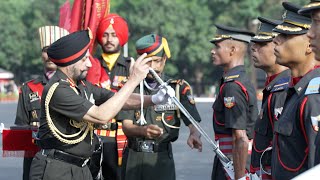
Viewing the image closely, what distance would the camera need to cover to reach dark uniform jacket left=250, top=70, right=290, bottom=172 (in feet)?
20.9

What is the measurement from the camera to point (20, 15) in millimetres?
72875

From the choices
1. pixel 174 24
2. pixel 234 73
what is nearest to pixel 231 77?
pixel 234 73

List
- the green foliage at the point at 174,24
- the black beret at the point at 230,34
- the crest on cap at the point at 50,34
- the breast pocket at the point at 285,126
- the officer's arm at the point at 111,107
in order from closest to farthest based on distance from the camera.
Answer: the breast pocket at the point at 285,126 < the officer's arm at the point at 111,107 < the black beret at the point at 230,34 < the crest on cap at the point at 50,34 < the green foliage at the point at 174,24

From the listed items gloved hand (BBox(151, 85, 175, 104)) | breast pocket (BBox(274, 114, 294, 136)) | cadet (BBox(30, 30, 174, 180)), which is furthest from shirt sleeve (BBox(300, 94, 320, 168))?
gloved hand (BBox(151, 85, 175, 104))

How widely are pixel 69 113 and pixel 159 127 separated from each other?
1670 millimetres

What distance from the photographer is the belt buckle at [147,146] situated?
8680 mm

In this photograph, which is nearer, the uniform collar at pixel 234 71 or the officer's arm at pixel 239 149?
the officer's arm at pixel 239 149

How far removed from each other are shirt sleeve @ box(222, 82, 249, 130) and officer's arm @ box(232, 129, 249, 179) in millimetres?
65

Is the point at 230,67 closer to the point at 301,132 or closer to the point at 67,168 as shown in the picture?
the point at 67,168

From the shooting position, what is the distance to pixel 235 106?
24.9ft

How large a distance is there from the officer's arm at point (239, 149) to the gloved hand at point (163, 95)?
62 centimetres

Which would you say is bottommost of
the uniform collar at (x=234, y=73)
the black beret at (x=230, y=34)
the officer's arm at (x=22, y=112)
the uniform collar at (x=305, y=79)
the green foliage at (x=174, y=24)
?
the green foliage at (x=174, y=24)

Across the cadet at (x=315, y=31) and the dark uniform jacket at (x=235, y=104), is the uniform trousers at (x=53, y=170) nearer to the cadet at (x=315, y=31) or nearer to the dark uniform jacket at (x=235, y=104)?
the dark uniform jacket at (x=235, y=104)

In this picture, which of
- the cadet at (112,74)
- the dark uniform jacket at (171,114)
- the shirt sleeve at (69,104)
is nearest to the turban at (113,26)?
the cadet at (112,74)
